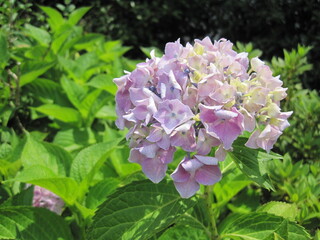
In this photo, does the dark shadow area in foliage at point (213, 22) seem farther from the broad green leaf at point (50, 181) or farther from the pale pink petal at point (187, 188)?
the pale pink petal at point (187, 188)

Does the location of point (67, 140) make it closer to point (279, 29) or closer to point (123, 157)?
point (123, 157)

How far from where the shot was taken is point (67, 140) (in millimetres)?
2434

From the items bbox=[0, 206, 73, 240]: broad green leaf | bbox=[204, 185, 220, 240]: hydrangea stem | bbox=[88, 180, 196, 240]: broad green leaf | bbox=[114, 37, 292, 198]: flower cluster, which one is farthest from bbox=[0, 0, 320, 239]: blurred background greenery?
bbox=[114, 37, 292, 198]: flower cluster

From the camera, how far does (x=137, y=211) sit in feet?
4.61

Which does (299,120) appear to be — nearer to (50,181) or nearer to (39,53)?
(50,181)

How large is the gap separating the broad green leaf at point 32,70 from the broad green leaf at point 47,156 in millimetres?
637

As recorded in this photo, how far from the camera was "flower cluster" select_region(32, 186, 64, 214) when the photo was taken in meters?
1.94

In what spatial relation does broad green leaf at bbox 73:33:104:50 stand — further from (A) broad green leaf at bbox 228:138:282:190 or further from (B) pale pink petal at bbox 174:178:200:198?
(B) pale pink petal at bbox 174:178:200:198

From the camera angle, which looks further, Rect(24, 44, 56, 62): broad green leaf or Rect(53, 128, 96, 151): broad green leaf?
Rect(24, 44, 56, 62): broad green leaf

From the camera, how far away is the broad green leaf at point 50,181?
161cm

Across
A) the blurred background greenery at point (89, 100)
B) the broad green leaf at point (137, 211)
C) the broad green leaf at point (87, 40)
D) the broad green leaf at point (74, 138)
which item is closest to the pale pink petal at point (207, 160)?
the broad green leaf at point (137, 211)

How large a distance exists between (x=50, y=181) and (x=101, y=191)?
25 cm

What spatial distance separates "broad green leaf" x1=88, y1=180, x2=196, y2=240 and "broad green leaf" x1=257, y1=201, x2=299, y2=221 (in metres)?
0.35

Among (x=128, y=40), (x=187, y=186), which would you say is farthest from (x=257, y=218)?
(x=128, y=40)
